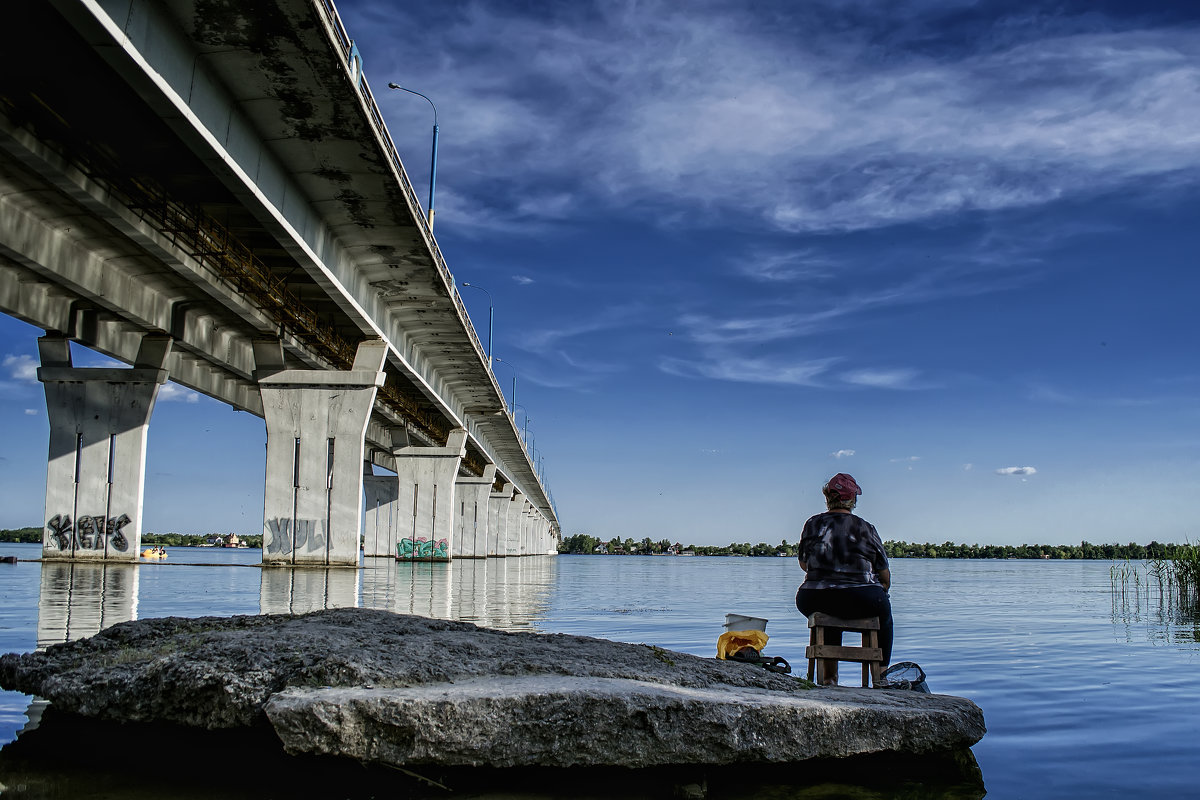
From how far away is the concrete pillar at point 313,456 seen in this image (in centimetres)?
2688

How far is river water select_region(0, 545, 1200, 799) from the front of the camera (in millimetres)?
4844

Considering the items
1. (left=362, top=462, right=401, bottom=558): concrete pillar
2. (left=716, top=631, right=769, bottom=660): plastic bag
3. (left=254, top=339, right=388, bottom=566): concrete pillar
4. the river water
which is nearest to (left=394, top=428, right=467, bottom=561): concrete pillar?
(left=362, top=462, right=401, bottom=558): concrete pillar

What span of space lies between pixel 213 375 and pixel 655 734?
3755cm

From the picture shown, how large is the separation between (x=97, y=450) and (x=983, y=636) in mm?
25534

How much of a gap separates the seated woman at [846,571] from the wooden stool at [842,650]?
0.18 feet

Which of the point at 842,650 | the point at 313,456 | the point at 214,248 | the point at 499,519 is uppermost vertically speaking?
the point at 214,248

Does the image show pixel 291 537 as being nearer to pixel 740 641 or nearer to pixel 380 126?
pixel 380 126

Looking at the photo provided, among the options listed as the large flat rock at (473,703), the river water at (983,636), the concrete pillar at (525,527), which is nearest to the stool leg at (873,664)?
the river water at (983,636)

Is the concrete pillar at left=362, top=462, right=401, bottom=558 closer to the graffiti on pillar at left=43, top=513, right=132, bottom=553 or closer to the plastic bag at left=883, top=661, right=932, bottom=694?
the graffiti on pillar at left=43, top=513, right=132, bottom=553

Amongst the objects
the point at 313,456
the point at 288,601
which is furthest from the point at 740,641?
the point at 313,456

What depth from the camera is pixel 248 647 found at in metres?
4.47

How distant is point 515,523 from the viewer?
96.6 metres

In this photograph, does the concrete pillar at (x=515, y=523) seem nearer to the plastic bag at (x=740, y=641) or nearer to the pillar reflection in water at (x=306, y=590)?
the pillar reflection in water at (x=306, y=590)

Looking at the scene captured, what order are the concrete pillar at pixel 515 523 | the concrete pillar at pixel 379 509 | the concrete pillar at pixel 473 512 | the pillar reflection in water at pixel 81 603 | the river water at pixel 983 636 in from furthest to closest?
the concrete pillar at pixel 515 523 < the concrete pillar at pixel 473 512 < the concrete pillar at pixel 379 509 < the pillar reflection in water at pixel 81 603 < the river water at pixel 983 636
